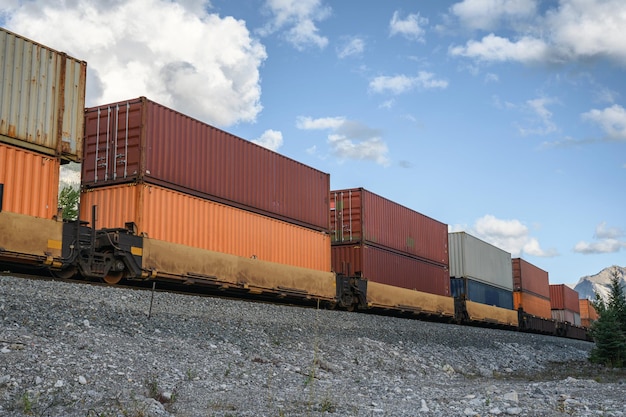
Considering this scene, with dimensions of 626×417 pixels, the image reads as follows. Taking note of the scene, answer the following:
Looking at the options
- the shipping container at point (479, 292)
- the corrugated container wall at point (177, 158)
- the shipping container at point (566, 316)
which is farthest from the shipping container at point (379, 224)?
the shipping container at point (566, 316)

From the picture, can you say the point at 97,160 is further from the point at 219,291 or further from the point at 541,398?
the point at 541,398

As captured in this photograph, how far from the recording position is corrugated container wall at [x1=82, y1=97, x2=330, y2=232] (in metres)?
17.2

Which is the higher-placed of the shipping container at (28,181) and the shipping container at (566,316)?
the shipping container at (28,181)

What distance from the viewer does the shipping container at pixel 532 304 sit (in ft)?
149

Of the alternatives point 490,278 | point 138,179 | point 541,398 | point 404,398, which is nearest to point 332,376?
point 404,398

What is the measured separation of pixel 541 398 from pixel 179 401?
21.4 feet

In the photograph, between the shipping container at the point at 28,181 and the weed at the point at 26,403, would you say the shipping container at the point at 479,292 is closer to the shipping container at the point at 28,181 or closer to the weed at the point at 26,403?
the shipping container at the point at 28,181

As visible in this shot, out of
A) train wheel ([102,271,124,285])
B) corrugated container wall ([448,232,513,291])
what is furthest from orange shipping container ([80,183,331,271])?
corrugated container wall ([448,232,513,291])

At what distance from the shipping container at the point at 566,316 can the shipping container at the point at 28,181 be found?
51.1 metres

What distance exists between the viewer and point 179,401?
9719 mm

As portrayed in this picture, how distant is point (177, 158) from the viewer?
17969mm

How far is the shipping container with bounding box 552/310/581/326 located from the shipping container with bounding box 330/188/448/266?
30076 millimetres

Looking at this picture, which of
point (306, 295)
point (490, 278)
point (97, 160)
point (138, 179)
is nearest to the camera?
point (138, 179)

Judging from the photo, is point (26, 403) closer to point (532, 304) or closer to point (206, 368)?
point (206, 368)
